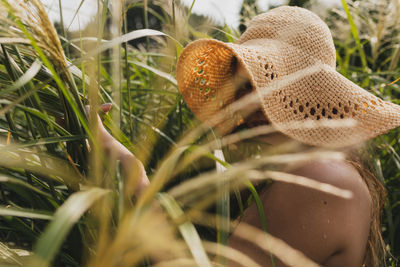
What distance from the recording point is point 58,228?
335mm

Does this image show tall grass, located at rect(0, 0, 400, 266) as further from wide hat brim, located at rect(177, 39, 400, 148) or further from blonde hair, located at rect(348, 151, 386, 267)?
blonde hair, located at rect(348, 151, 386, 267)

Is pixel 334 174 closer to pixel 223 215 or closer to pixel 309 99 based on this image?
pixel 309 99

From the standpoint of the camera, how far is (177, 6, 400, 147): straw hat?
0.88 meters

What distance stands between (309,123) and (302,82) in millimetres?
165

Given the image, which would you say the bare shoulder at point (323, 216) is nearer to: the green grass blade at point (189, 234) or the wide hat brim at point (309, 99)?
the wide hat brim at point (309, 99)

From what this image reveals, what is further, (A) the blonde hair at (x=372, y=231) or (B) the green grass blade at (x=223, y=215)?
(A) the blonde hair at (x=372, y=231)

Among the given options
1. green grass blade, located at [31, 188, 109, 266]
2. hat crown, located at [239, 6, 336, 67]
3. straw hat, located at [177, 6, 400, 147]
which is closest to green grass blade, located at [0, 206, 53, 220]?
green grass blade, located at [31, 188, 109, 266]

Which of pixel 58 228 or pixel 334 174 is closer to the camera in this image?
pixel 58 228

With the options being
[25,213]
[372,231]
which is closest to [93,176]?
[25,213]

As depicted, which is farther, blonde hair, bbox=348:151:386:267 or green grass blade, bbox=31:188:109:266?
blonde hair, bbox=348:151:386:267

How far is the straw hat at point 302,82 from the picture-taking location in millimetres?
882

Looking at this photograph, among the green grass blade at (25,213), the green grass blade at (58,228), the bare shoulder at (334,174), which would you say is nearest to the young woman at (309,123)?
the bare shoulder at (334,174)

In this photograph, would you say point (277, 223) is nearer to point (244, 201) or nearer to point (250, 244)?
point (250, 244)

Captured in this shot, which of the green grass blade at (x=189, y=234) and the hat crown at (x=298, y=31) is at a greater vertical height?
the hat crown at (x=298, y=31)
